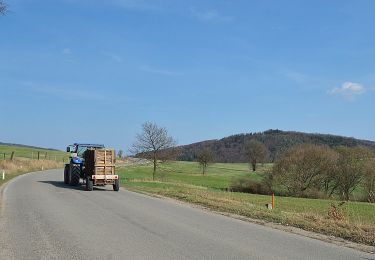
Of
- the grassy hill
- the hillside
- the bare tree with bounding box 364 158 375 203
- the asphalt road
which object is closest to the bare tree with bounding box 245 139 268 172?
the hillside

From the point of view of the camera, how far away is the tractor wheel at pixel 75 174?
3216 centimetres

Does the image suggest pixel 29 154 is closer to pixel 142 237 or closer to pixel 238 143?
pixel 238 143

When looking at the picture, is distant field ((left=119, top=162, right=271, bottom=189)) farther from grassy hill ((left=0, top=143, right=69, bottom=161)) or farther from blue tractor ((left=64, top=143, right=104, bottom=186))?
grassy hill ((left=0, top=143, right=69, bottom=161))

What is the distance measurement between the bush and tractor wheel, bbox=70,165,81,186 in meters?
29.2

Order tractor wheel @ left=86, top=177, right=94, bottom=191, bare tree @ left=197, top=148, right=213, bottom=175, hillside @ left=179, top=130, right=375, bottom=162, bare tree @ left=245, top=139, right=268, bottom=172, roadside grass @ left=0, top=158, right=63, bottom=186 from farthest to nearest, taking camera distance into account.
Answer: hillside @ left=179, top=130, right=375, bottom=162 < bare tree @ left=245, top=139, right=268, bottom=172 < bare tree @ left=197, top=148, right=213, bottom=175 < roadside grass @ left=0, top=158, right=63, bottom=186 < tractor wheel @ left=86, top=177, right=94, bottom=191

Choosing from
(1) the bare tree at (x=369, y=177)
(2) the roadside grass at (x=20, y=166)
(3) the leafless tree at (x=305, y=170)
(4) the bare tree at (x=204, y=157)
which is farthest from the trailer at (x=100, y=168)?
(4) the bare tree at (x=204, y=157)

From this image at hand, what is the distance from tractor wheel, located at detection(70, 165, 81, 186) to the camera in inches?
1266

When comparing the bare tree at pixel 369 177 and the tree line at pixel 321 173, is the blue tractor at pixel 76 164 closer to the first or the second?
the tree line at pixel 321 173

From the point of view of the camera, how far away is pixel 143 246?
34.2ft

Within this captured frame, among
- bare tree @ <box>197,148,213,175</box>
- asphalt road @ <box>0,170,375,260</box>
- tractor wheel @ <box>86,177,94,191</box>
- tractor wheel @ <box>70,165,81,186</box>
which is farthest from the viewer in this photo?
bare tree @ <box>197,148,213,175</box>

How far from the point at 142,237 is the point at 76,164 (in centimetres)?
2179

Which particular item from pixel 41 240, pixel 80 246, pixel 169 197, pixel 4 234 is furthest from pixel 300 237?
pixel 169 197

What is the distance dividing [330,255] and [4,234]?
24.6ft

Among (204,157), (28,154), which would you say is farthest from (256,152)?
(28,154)
